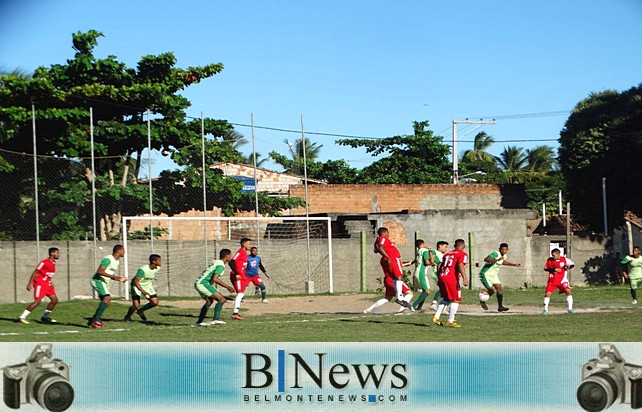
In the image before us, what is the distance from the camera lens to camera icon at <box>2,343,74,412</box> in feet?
33.4

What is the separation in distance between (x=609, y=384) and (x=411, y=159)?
176ft

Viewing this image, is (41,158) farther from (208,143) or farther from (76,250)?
(208,143)

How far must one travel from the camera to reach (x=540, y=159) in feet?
306

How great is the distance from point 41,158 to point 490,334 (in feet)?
53.6

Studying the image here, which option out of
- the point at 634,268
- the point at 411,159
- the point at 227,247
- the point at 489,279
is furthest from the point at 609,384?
the point at 411,159

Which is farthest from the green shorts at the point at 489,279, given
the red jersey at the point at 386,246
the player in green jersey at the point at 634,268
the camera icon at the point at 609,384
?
the camera icon at the point at 609,384

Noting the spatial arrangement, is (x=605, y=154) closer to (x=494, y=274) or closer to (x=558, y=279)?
(x=494, y=274)

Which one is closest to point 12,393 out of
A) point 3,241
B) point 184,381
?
point 184,381

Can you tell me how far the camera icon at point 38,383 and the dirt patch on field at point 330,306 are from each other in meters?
14.4

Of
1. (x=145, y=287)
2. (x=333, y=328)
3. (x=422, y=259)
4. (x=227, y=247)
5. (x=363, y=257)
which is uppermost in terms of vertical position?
(x=227, y=247)

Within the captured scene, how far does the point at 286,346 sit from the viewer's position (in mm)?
10586

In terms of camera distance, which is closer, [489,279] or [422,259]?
[489,279]

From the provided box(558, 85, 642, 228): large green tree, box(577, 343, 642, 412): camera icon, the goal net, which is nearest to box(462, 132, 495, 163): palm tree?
box(558, 85, 642, 228): large green tree

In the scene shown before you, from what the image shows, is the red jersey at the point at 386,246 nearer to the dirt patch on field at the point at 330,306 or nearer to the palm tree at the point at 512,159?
the dirt patch on field at the point at 330,306
